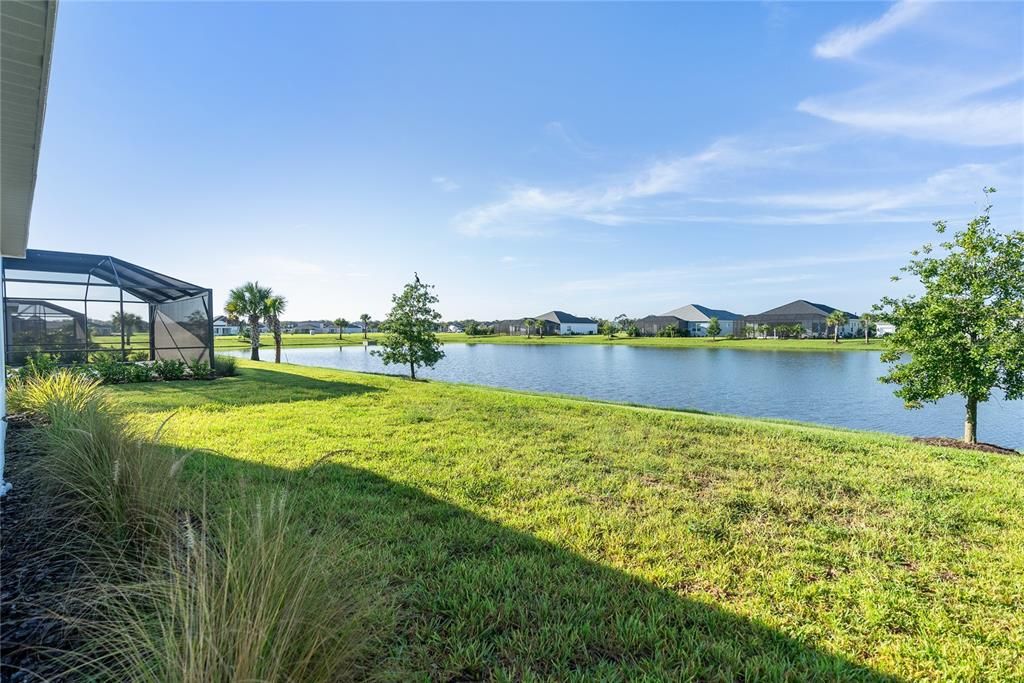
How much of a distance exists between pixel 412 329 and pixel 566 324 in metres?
89.2

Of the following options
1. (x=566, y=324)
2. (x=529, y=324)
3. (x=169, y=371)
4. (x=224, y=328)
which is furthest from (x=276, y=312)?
(x=566, y=324)

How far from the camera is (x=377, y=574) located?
270 cm

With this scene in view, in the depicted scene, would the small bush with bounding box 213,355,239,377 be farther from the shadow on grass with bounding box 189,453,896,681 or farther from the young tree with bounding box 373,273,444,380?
the shadow on grass with bounding box 189,453,896,681

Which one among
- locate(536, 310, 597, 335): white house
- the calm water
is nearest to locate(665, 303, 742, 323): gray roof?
locate(536, 310, 597, 335): white house

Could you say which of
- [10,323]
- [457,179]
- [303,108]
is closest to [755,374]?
[457,179]

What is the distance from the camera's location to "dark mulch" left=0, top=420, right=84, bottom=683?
5.90 ft

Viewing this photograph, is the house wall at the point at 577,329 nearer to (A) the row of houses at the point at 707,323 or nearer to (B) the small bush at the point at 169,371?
(A) the row of houses at the point at 707,323

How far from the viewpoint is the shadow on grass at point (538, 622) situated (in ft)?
6.67

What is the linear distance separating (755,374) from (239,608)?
30.4 metres

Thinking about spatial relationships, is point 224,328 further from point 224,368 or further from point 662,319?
point 662,319

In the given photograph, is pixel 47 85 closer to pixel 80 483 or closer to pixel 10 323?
pixel 80 483

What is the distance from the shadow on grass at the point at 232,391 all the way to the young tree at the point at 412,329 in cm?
444

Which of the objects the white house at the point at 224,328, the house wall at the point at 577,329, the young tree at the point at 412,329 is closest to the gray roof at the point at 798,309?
the house wall at the point at 577,329

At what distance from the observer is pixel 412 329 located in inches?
727
